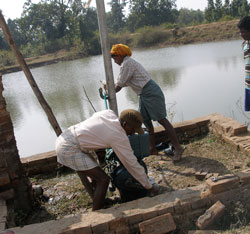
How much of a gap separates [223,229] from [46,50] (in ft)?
91.6

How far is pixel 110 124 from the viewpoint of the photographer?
242cm

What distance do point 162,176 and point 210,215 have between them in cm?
95

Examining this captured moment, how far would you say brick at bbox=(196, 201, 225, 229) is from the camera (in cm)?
233

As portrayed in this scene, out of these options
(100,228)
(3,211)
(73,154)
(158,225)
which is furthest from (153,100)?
(3,211)

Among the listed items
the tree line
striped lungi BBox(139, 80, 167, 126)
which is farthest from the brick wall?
the tree line

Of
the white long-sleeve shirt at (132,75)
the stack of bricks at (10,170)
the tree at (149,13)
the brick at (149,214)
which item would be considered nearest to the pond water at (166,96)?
the white long-sleeve shirt at (132,75)

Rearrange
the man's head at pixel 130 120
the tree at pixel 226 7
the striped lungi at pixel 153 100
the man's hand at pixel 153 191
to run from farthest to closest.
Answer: the tree at pixel 226 7, the striped lungi at pixel 153 100, the man's hand at pixel 153 191, the man's head at pixel 130 120

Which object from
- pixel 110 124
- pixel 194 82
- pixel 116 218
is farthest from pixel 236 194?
pixel 194 82

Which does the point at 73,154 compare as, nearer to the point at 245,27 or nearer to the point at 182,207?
the point at 182,207

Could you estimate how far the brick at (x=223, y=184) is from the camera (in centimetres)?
248

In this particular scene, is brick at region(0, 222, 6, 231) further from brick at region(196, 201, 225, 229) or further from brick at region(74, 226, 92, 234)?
brick at region(196, 201, 225, 229)

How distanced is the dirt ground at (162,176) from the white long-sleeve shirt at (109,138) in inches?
25.8

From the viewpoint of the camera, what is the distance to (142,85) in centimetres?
338

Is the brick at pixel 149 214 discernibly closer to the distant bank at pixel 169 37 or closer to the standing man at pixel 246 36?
the standing man at pixel 246 36
